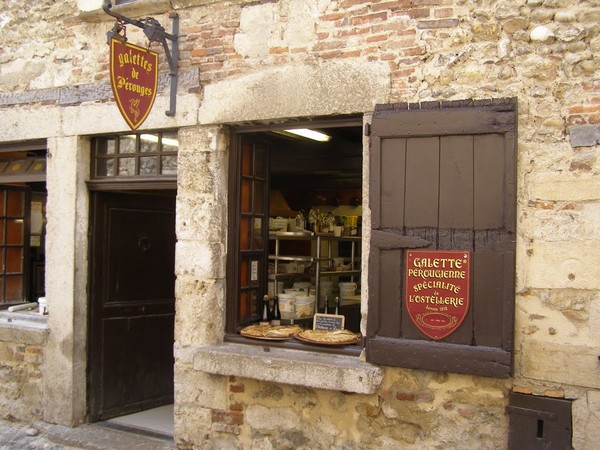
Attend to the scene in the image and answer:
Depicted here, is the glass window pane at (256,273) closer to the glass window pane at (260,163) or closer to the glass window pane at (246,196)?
the glass window pane at (246,196)

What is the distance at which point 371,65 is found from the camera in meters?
4.36

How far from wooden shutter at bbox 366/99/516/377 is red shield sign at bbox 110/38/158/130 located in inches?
69.3

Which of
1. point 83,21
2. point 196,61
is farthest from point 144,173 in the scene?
point 83,21

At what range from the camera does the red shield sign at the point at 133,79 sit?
4.46 meters

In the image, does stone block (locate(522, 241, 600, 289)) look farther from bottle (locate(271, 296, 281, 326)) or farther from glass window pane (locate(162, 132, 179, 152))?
glass window pane (locate(162, 132, 179, 152))

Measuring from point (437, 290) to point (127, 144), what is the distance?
3.15 metres

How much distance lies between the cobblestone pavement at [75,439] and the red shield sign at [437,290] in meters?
2.54

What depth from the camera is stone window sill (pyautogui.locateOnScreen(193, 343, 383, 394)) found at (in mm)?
4180

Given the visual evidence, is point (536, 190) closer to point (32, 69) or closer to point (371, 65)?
point (371, 65)

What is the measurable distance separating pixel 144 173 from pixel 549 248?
3434 mm

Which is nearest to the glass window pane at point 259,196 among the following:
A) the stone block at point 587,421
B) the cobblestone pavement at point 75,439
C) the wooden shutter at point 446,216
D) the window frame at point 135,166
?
the window frame at point 135,166

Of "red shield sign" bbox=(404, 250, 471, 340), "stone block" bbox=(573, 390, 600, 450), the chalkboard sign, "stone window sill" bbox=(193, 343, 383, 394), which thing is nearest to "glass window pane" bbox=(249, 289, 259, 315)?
"stone window sill" bbox=(193, 343, 383, 394)

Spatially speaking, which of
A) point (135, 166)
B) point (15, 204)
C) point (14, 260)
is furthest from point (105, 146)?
point (14, 260)

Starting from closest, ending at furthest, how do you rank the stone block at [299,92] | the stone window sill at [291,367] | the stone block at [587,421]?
the stone block at [587,421]
the stone window sill at [291,367]
the stone block at [299,92]
